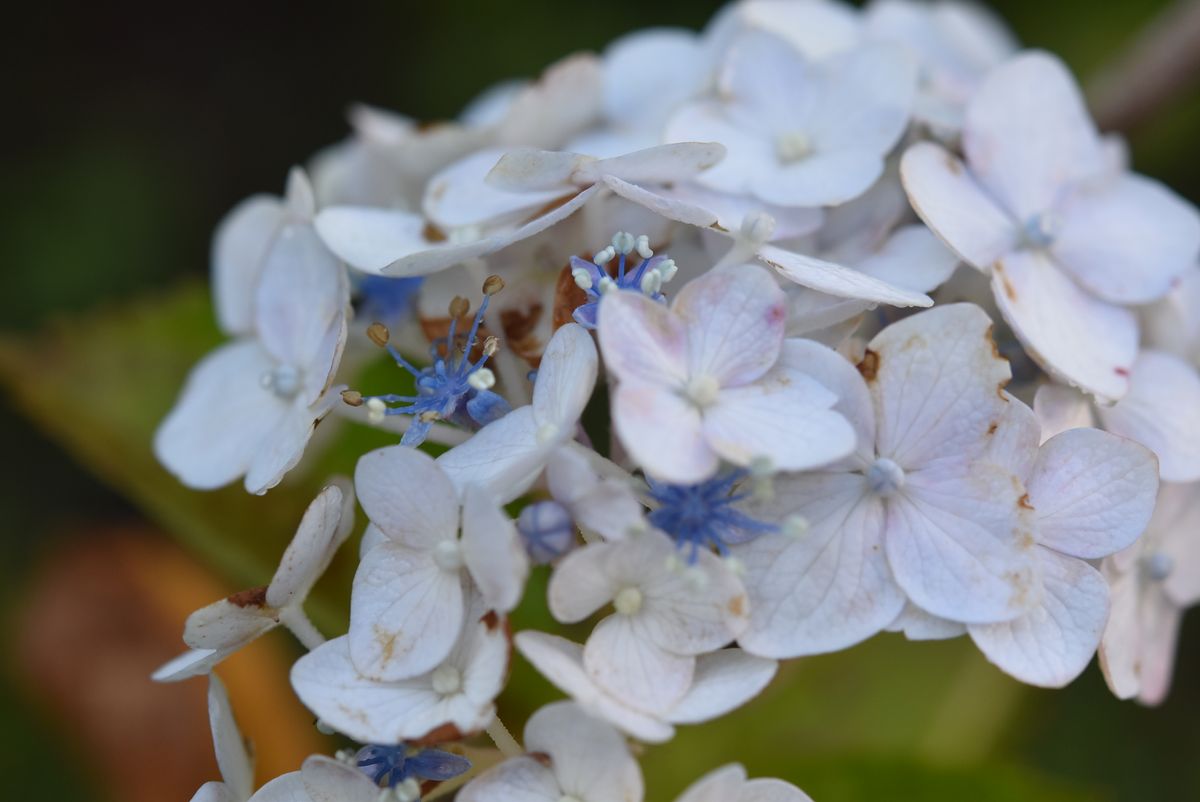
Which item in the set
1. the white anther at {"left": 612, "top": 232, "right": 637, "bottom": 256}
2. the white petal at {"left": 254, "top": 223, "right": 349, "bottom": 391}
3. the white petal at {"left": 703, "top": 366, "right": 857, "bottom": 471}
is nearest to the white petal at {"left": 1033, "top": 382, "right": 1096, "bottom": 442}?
the white petal at {"left": 703, "top": 366, "right": 857, "bottom": 471}

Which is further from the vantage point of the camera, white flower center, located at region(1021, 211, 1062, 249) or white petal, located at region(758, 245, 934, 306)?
white flower center, located at region(1021, 211, 1062, 249)

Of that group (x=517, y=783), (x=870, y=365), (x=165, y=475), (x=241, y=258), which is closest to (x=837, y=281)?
(x=870, y=365)

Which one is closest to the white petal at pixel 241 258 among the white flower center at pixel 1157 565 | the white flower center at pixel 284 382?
the white flower center at pixel 284 382

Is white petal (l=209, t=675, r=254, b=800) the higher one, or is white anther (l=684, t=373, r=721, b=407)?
white anther (l=684, t=373, r=721, b=407)

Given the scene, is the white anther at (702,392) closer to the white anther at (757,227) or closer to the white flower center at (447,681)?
the white anther at (757,227)

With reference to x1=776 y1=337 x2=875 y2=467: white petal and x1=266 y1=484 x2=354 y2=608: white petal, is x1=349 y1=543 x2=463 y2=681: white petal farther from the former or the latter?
x1=776 y1=337 x2=875 y2=467: white petal

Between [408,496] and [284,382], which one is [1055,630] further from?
[284,382]
